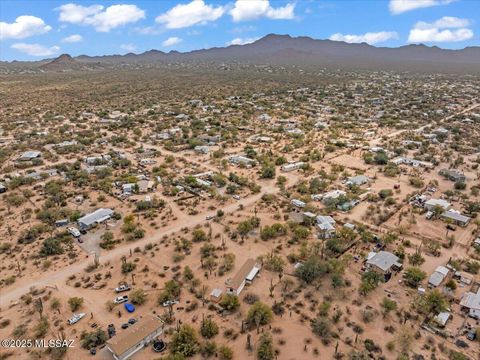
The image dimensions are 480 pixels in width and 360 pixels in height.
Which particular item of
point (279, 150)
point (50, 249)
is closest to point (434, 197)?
point (279, 150)

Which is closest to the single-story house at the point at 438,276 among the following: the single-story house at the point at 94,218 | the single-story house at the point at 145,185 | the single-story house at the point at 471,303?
the single-story house at the point at 471,303

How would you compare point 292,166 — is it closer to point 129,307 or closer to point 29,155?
point 129,307

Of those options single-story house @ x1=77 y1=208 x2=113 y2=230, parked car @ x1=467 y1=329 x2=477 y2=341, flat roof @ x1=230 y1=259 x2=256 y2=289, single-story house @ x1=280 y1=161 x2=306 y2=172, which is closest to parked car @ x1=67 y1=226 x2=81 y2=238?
single-story house @ x1=77 y1=208 x2=113 y2=230

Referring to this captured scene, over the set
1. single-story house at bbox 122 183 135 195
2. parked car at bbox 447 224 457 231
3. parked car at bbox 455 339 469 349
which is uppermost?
single-story house at bbox 122 183 135 195

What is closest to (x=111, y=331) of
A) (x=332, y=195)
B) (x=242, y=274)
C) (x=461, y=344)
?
(x=242, y=274)

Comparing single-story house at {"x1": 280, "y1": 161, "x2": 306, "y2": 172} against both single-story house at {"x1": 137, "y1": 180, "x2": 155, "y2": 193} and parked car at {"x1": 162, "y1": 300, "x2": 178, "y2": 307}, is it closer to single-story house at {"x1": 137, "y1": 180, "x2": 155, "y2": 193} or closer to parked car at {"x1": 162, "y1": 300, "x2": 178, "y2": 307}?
single-story house at {"x1": 137, "y1": 180, "x2": 155, "y2": 193}

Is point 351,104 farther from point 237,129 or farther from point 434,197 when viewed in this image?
point 434,197
